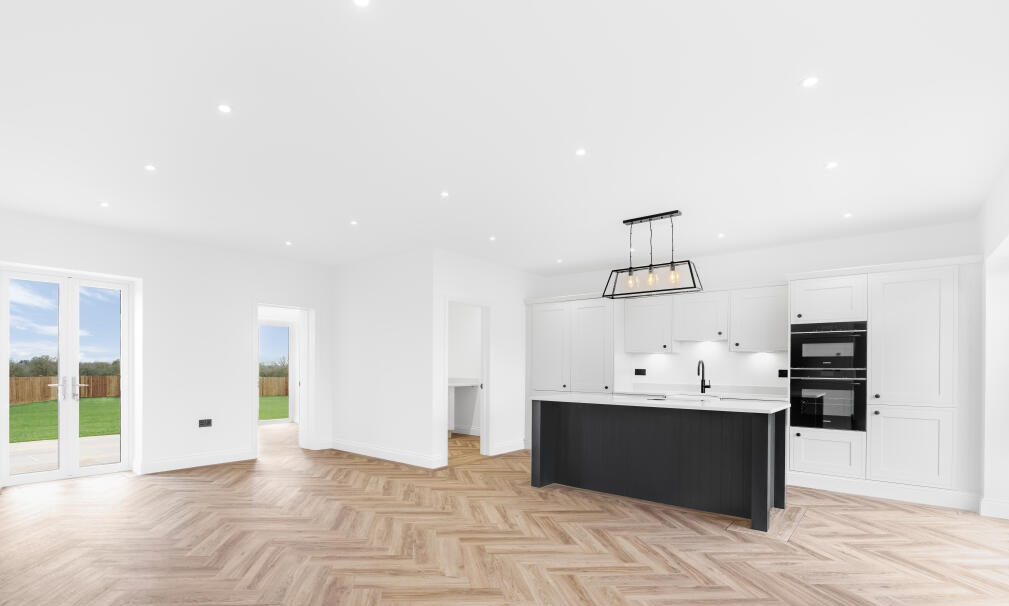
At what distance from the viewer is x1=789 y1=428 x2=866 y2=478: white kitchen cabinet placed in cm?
521

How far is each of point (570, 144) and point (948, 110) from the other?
2.04 m

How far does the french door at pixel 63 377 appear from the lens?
527cm

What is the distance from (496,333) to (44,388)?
16.5 feet

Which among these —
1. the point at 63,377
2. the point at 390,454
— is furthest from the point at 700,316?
the point at 63,377

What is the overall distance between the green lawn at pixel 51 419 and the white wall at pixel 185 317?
381 millimetres

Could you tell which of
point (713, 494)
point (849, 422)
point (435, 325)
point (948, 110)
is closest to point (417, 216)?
point (435, 325)

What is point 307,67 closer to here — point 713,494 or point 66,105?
point 66,105

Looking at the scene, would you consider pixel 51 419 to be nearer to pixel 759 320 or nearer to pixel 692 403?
pixel 692 403

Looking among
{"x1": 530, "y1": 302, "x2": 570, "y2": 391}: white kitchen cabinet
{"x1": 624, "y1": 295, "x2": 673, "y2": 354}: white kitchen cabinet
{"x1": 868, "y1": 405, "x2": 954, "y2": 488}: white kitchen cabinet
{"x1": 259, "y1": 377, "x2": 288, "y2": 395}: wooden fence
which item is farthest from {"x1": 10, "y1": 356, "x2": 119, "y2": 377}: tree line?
{"x1": 868, "y1": 405, "x2": 954, "y2": 488}: white kitchen cabinet

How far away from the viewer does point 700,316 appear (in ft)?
21.6

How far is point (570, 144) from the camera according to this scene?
3.35 m

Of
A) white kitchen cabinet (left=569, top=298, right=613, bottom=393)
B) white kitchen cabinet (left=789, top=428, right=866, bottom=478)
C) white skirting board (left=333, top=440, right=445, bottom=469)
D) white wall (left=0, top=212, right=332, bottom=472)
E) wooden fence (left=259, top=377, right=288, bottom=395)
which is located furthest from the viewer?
wooden fence (left=259, top=377, right=288, bottom=395)

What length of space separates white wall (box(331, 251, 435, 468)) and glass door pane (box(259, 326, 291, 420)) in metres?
3.72

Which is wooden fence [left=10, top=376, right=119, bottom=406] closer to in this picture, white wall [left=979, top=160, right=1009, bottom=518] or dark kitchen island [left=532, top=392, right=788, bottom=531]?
dark kitchen island [left=532, top=392, right=788, bottom=531]
